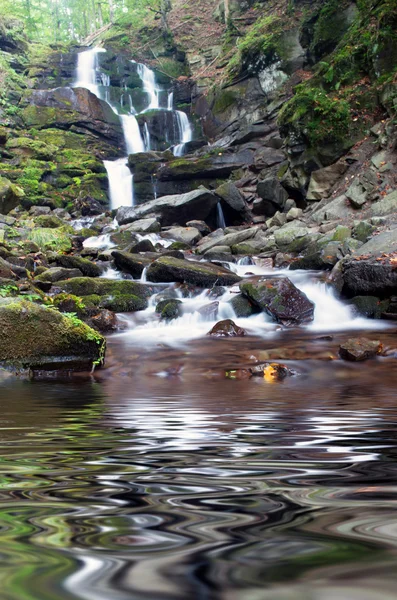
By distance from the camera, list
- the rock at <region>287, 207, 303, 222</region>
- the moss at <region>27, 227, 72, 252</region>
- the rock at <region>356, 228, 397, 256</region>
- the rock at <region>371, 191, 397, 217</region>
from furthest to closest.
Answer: the rock at <region>287, 207, 303, 222</region> < the moss at <region>27, 227, 72, 252</region> < the rock at <region>371, 191, 397, 217</region> < the rock at <region>356, 228, 397, 256</region>

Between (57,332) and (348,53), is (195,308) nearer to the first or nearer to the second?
(57,332)

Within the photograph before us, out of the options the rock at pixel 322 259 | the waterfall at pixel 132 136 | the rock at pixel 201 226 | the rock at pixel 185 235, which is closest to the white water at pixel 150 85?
the waterfall at pixel 132 136

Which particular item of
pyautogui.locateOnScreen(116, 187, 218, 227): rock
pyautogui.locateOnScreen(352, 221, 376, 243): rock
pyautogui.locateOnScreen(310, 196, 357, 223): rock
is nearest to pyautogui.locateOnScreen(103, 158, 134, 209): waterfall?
pyautogui.locateOnScreen(116, 187, 218, 227): rock

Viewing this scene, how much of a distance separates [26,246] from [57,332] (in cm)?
952

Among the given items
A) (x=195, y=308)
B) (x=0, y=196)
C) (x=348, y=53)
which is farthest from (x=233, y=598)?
(x=348, y=53)

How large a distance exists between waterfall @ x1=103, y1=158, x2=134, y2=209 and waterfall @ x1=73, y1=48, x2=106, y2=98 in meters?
8.85

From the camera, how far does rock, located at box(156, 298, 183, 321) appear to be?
399 inches

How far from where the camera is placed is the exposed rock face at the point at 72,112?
29.5 meters

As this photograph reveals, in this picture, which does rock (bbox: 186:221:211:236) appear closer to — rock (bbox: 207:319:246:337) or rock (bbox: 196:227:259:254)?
rock (bbox: 196:227:259:254)

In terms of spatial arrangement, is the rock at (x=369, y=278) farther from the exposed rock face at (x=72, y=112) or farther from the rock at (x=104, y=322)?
the exposed rock face at (x=72, y=112)

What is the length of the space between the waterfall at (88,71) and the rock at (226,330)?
28.2 metres

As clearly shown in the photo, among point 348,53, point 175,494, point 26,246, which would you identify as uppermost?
point 348,53

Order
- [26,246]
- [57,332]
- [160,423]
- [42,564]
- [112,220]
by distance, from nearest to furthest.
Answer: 1. [42,564]
2. [160,423]
3. [57,332]
4. [26,246]
5. [112,220]

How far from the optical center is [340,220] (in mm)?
14945
